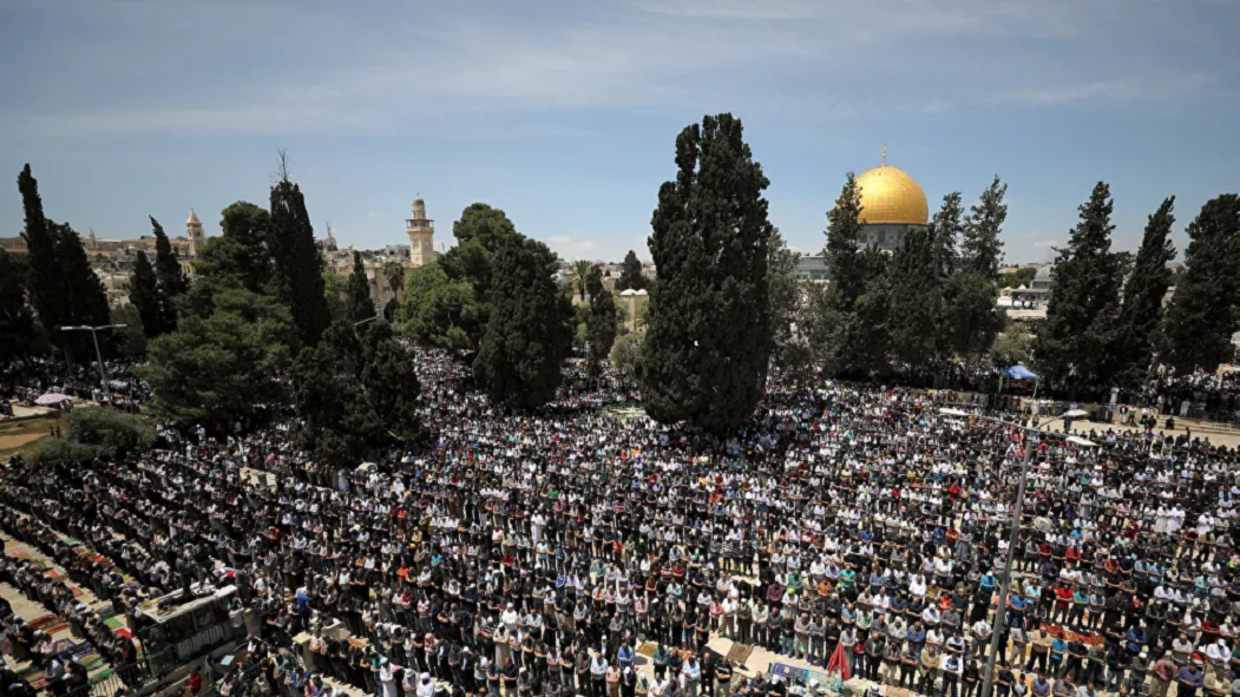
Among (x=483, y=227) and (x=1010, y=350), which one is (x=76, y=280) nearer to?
(x=483, y=227)

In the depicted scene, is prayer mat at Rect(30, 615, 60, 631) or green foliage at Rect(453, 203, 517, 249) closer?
prayer mat at Rect(30, 615, 60, 631)

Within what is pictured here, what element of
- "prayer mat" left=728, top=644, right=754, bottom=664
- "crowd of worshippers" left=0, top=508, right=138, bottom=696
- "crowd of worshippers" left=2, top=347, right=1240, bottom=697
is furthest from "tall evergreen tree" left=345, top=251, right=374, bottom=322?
"prayer mat" left=728, top=644, right=754, bottom=664

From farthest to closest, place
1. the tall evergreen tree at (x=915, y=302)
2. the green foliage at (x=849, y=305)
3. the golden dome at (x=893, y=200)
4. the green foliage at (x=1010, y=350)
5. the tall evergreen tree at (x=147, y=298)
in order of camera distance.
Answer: the golden dome at (x=893, y=200)
the tall evergreen tree at (x=147, y=298)
the green foliage at (x=1010, y=350)
the tall evergreen tree at (x=915, y=302)
the green foliage at (x=849, y=305)

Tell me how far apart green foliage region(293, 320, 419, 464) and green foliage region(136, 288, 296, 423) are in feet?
22.2

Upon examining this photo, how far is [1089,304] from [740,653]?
30.5m

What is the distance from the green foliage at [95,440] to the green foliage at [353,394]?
25.8 feet

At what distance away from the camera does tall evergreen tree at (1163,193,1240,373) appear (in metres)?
28.7

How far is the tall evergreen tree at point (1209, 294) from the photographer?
2873 centimetres

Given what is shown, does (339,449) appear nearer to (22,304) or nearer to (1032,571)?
(1032,571)

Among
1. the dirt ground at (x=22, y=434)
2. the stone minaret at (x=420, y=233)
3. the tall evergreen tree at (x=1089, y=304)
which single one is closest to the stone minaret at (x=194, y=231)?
the stone minaret at (x=420, y=233)

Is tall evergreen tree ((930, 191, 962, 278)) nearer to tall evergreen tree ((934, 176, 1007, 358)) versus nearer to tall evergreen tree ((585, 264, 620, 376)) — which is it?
tall evergreen tree ((934, 176, 1007, 358))

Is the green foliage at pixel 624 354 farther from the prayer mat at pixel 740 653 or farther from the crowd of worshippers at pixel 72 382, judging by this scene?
the crowd of worshippers at pixel 72 382

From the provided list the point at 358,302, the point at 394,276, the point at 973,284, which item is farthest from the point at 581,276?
the point at 973,284

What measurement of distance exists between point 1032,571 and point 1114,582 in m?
1.94
